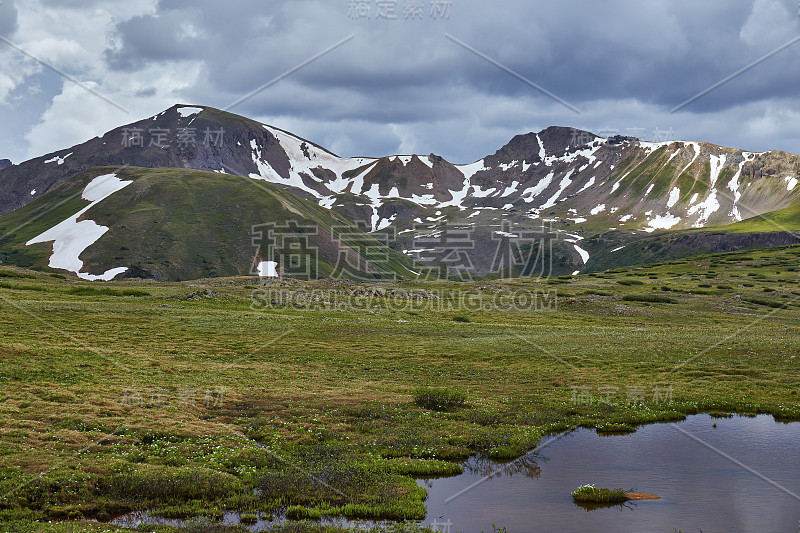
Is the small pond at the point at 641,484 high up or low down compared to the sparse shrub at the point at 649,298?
down

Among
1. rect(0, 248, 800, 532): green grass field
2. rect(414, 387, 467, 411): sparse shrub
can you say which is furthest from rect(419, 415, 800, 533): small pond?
rect(414, 387, 467, 411): sparse shrub

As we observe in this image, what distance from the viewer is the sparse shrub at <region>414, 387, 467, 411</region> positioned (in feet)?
117

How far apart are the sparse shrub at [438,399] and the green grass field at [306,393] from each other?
0.10 m

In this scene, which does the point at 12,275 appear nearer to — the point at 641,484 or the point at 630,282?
the point at 641,484

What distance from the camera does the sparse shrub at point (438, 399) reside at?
3558 centimetres

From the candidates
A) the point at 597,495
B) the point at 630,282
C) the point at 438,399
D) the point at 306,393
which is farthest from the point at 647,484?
the point at 630,282

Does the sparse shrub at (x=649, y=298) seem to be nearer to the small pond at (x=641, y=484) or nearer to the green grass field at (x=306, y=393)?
the green grass field at (x=306, y=393)

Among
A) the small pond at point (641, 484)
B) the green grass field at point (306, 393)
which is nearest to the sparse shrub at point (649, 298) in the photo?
the green grass field at point (306, 393)

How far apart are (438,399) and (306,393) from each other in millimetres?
9248

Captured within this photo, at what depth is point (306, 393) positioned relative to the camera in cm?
3859

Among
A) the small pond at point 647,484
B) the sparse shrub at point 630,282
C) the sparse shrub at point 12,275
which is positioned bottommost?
the small pond at point 647,484

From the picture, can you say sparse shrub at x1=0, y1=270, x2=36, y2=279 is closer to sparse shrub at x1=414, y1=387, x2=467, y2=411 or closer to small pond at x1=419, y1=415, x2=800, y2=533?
sparse shrub at x1=414, y1=387, x2=467, y2=411

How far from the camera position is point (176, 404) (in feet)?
110

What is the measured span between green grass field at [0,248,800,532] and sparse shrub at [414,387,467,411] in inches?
3.9
